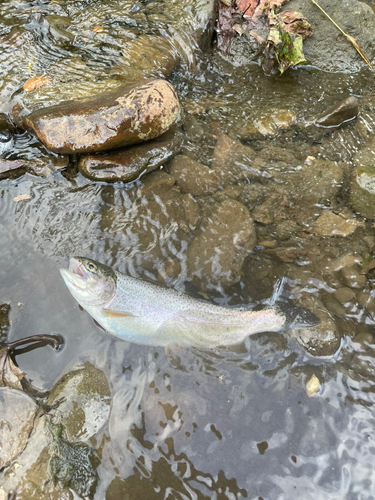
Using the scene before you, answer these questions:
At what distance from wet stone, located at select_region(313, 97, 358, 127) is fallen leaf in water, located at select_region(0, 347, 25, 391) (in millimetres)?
5395

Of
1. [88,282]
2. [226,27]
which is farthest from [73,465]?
[226,27]

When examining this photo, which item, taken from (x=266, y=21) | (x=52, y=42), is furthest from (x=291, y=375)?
(x=52, y=42)

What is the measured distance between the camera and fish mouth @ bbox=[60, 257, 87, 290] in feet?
11.6

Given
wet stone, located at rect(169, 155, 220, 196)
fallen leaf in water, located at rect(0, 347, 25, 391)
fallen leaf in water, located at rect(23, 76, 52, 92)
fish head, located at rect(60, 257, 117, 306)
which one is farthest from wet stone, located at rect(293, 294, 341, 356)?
fallen leaf in water, located at rect(23, 76, 52, 92)

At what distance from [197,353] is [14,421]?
181cm

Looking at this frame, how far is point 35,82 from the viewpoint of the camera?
5195 millimetres

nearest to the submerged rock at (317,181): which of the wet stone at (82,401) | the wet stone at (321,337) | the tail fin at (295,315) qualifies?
the tail fin at (295,315)

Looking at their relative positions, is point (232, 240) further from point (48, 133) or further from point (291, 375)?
point (48, 133)

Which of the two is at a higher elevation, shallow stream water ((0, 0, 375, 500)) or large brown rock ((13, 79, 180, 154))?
large brown rock ((13, 79, 180, 154))

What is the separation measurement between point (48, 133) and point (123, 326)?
2771 millimetres

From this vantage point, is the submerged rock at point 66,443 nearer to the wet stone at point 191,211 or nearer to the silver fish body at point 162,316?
the silver fish body at point 162,316

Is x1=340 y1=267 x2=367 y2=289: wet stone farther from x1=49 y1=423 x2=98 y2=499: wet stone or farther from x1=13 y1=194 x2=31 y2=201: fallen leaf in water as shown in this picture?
x1=13 y1=194 x2=31 y2=201: fallen leaf in water

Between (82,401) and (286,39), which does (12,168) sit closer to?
(82,401)

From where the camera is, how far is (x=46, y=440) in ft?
9.74
